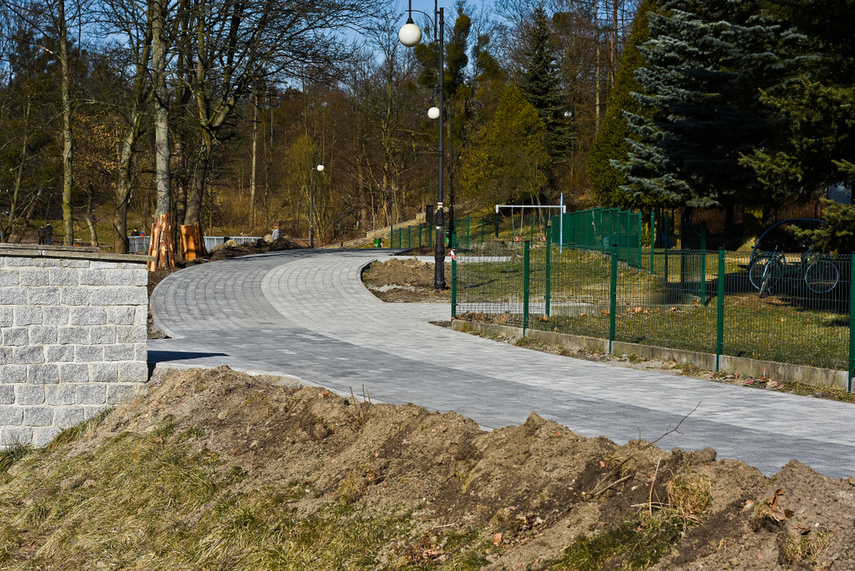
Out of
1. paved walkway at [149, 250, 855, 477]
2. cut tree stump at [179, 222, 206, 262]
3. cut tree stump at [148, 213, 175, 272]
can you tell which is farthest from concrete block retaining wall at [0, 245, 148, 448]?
cut tree stump at [179, 222, 206, 262]

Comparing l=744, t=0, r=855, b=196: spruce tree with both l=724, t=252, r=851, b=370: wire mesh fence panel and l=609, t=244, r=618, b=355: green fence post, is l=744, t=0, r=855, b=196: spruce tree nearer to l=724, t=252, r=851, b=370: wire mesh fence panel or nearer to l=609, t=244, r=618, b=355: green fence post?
l=724, t=252, r=851, b=370: wire mesh fence panel

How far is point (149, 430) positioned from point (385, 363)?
12.7ft

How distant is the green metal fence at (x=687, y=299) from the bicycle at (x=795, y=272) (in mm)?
17

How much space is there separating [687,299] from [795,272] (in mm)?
1522

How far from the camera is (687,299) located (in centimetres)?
1203

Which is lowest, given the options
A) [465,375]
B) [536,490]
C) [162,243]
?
[465,375]

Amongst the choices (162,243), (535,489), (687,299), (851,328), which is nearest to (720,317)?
(687,299)

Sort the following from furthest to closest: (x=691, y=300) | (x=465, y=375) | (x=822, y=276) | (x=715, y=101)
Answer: (x=715, y=101) → (x=691, y=300) → (x=465, y=375) → (x=822, y=276)

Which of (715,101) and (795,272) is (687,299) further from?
(715,101)

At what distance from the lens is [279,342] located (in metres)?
13.8

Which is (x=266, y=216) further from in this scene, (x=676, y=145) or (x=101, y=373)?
(x=101, y=373)

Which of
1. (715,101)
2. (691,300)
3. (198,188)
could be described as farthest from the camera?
(198,188)

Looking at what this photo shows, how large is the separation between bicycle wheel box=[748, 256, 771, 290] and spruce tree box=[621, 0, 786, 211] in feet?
27.6

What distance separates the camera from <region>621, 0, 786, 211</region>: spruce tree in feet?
69.1
